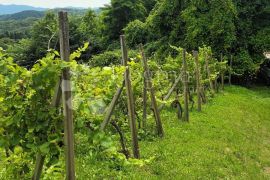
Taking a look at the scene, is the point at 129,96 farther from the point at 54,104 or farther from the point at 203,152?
the point at 54,104

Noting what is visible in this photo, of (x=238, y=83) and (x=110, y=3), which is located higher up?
(x=110, y=3)

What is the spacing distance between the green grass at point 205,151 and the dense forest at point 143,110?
0.05 metres

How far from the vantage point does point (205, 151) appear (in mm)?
13430

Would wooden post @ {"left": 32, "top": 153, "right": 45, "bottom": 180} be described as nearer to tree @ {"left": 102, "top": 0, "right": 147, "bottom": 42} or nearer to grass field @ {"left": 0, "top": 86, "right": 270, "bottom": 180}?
grass field @ {"left": 0, "top": 86, "right": 270, "bottom": 180}

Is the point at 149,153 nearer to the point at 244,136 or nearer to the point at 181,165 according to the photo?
the point at 181,165

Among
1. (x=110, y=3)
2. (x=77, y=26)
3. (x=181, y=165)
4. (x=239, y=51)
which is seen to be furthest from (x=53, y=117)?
(x=77, y=26)

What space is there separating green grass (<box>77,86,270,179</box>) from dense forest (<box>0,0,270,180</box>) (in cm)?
A: 5

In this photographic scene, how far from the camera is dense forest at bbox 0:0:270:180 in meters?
5.55

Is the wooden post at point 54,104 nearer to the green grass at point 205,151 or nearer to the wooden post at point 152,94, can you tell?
the green grass at point 205,151

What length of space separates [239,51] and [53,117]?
35.2 m

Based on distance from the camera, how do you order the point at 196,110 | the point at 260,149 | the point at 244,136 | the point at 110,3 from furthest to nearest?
the point at 110,3 → the point at 196,110 → the point at 244,136 → the point at 260,149

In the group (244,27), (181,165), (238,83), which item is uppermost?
(244,27)

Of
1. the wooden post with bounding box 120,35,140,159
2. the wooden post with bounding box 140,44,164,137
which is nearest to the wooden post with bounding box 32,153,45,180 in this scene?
the wooden post with bounding box 120,35,140,159

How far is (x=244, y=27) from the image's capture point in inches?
1545
